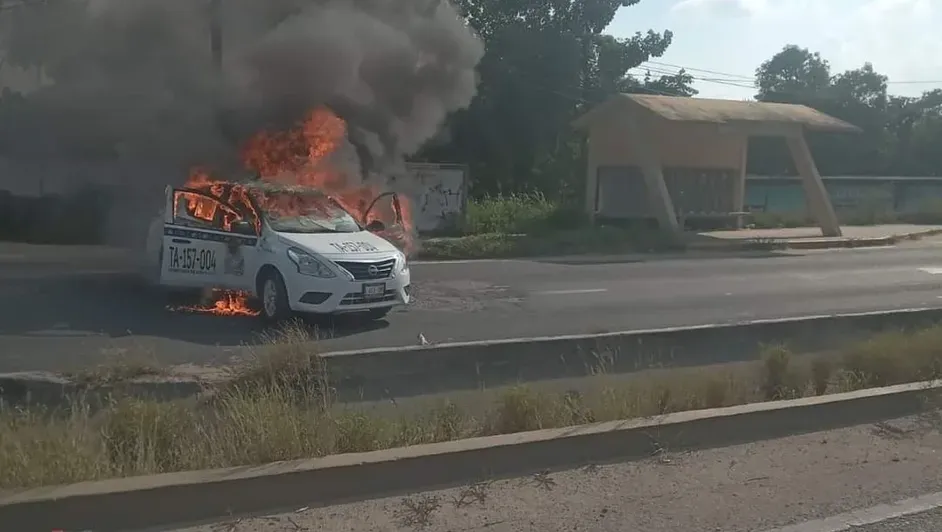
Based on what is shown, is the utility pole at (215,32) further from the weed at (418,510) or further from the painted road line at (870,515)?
the painted road line at (870,515)

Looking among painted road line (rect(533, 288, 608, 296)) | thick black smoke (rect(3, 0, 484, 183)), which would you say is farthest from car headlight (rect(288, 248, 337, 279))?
thick black smoke (rect(3, 0, 484, 183))

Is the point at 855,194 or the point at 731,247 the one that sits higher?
the point at 855,194

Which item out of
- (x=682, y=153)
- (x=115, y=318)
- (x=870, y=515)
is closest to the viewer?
(x=870, y=515)

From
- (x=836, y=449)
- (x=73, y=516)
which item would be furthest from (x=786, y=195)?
(x=73, y=516)

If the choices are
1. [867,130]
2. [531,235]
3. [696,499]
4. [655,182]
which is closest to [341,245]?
[696,499]

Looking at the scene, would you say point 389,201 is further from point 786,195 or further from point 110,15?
point 786,195

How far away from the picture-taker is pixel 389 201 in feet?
55.9

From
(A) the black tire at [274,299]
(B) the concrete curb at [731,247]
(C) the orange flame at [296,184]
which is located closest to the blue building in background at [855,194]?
(B) the concrete curb at [731,247]

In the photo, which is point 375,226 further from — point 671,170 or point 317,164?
point 671,170

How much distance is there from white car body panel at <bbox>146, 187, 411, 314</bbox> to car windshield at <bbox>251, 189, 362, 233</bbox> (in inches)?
8.1

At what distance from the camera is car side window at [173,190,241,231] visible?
12453mm

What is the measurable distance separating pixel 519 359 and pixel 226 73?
43.0 ft

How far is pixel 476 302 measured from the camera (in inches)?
564

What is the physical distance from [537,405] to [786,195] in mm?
35084
